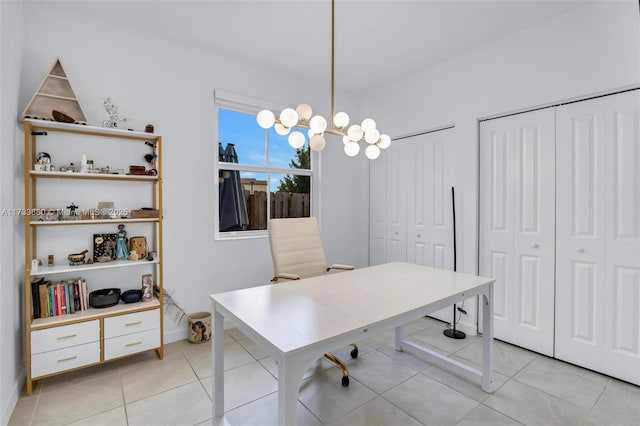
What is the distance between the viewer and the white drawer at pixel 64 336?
204 cm

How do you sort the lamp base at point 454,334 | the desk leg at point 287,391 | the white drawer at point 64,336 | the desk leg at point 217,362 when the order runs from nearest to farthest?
the desk leg at point 287,391
the desk leg at point 217,362
the white drawer at point 64,336
the lamp base at point 454,334

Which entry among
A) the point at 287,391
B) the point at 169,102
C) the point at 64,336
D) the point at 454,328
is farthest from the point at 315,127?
the point at 454,328

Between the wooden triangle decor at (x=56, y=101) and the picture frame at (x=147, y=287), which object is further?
the picture frame at (x=147, y=287)

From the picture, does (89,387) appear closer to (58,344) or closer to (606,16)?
(58,344)

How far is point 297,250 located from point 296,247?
28 mm

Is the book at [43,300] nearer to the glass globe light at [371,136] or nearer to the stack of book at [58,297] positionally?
the stack of book at [58,297]

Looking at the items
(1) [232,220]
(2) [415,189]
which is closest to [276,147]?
(1) [232,220]

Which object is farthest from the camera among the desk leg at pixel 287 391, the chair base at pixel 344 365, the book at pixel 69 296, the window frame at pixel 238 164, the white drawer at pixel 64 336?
the window frame at pixel 238 164

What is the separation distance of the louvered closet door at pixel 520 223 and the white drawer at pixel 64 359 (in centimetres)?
341

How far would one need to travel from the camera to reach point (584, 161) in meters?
2.37

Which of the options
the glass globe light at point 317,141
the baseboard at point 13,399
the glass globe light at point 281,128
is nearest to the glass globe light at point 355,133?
the glass globe light at point 317,141

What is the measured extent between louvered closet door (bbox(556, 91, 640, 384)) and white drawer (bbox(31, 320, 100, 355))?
366 cm

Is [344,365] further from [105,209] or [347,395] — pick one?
[105,209]

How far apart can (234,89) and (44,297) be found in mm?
2428
